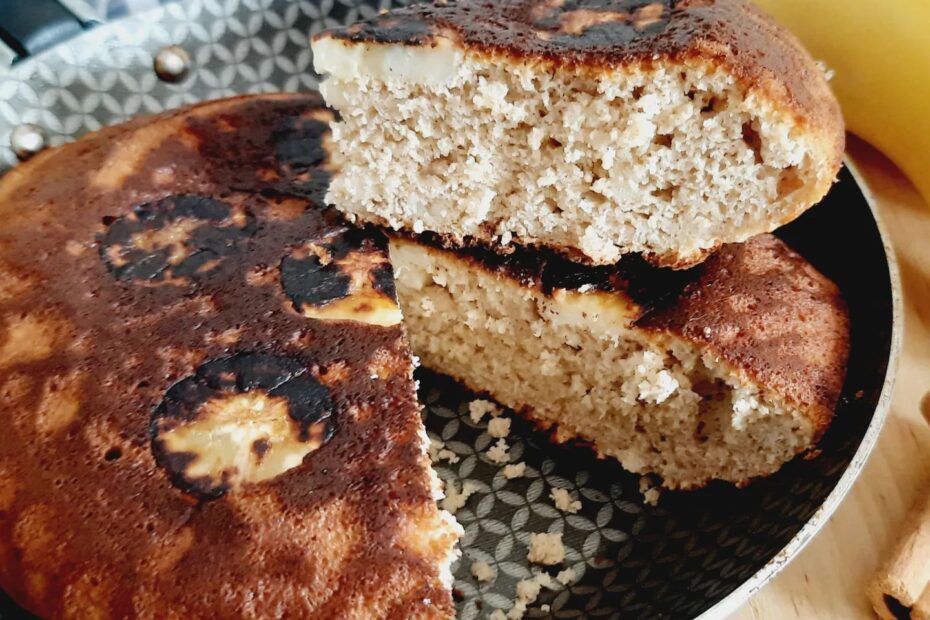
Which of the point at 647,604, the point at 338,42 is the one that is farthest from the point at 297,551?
the point at 338,42

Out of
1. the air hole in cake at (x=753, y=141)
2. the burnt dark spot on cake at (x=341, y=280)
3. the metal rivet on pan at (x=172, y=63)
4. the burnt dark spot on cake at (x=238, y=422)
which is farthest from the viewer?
the metal rivet on pan at (x=172, y=63)

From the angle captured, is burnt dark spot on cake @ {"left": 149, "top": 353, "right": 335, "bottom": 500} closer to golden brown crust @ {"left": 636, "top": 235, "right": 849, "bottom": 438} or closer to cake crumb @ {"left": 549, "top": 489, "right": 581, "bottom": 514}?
cake crumb @ {"left": 549, "top": 489, "right": 581, "bottom": 514}

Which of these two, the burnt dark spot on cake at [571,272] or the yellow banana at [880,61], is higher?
the yellow banana at [880,61]

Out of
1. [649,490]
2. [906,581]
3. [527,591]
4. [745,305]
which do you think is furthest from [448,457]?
[906,581]

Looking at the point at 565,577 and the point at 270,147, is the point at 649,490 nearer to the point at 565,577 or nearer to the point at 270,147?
the point at 565,577

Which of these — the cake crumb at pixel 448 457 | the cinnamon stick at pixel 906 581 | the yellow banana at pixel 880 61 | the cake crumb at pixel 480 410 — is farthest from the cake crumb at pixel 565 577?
the yellow banana at pixel 880 61

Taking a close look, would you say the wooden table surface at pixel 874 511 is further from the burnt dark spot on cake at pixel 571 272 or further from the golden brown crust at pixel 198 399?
the golden brown crust at pixel 198 399

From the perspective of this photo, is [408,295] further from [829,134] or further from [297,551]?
[829,134]

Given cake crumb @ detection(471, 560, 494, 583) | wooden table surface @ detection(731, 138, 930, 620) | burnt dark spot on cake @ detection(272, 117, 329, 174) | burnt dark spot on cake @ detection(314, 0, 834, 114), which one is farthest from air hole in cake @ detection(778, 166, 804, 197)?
burnt dark spot on cake @ detection(272, 117, 329, 174)
